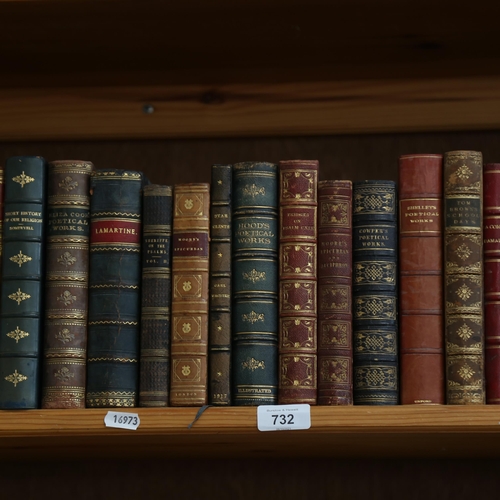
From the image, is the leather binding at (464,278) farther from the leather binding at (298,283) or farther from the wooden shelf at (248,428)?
the leather binding at (298,283)

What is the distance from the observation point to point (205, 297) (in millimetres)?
999

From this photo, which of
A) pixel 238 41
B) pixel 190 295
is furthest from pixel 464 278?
pixel 238 41

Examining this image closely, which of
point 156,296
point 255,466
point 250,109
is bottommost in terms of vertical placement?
point 255,466

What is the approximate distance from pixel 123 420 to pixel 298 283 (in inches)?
8.7

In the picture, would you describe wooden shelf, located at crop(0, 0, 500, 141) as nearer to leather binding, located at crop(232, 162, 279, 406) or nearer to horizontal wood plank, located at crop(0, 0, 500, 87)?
horizontal wood plank, located at crop(0, 0, 500, 87)

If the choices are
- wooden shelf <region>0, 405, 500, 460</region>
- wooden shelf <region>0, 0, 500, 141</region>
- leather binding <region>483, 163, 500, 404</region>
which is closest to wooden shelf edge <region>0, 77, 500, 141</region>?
wooden shelf <region>0, 0, 500, 141</region>

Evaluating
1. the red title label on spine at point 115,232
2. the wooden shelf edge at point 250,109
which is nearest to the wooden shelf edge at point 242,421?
the red title label on spine at point 115,232

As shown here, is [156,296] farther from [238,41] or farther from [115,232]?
[238,41]

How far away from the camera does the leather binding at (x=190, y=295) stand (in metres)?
0.98

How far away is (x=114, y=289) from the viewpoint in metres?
1.00

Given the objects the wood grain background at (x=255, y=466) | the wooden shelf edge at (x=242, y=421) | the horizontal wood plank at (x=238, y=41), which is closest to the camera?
the wooden shelf edge at (x=242, y=421)

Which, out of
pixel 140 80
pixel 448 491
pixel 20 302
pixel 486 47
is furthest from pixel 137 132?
pixel 448 491

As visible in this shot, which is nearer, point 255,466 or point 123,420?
point 123,420

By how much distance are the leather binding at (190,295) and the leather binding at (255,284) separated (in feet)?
0.10
